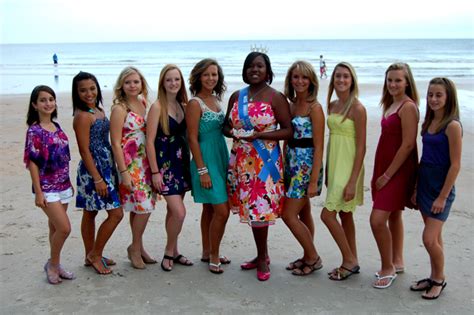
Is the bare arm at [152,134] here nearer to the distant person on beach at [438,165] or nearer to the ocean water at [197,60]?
the ocean water at [197,60]

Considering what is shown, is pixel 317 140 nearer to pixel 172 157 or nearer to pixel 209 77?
pixel 209 77

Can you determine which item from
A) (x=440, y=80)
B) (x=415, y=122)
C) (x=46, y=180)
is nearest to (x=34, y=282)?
(x=46, y=180)

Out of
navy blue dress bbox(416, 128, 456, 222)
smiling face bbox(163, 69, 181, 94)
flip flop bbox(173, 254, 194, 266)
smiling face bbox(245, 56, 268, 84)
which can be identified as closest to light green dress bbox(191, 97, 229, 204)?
smiling face bbox(163, 69, 181, 94)

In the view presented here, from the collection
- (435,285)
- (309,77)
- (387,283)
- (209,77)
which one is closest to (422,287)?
(435,285)

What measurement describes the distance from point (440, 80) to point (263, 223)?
1913mm

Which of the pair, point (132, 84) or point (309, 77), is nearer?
point (309, 77)

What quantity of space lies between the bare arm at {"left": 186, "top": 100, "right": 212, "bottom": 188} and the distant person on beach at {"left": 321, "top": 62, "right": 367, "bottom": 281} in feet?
3.72

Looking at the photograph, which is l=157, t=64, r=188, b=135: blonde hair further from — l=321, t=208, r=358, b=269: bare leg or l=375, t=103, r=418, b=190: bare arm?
l=375, t=103, r=418, b=190: bare arm

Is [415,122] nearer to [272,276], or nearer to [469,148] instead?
[272,276]

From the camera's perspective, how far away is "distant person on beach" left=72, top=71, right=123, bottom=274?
4422 mm

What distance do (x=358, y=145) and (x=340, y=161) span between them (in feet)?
0.73

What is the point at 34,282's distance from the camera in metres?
4.53

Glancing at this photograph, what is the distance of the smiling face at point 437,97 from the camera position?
13.2 ft

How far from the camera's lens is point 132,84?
4.62m
